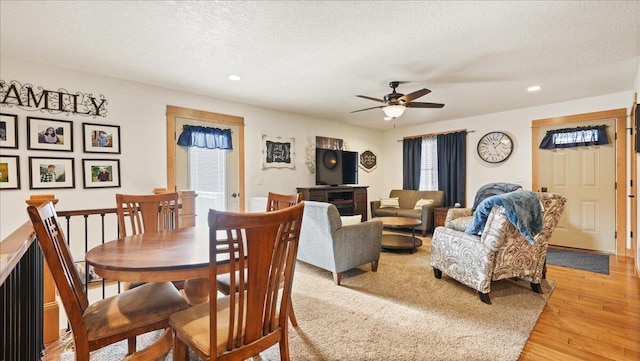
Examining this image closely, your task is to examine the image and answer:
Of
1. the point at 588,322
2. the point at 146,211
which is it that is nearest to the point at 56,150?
the point at 146,211

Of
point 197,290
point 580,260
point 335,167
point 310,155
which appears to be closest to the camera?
point 197,290

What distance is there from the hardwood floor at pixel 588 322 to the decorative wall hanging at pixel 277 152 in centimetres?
352

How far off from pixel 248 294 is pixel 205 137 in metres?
3.51

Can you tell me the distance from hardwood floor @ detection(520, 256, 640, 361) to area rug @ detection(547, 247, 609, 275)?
0.28 meters

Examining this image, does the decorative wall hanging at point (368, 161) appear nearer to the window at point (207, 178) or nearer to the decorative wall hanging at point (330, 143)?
the decorative wall hanging at point (330, 143)

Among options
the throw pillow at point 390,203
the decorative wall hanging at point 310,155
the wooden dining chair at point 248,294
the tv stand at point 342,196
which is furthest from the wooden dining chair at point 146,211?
the throw pillow at point 390,203

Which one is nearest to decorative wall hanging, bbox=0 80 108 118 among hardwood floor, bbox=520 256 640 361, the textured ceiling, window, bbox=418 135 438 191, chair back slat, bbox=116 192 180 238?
the textured ceiling

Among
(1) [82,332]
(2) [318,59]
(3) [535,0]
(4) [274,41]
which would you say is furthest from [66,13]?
(3) [535,0]

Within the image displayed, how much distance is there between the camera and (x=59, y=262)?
121 cm

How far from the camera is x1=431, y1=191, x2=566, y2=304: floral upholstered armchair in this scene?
2.51m

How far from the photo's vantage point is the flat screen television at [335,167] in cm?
577

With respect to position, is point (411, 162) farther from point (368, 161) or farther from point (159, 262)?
point (159, 262)

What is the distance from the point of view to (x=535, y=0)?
1986mm

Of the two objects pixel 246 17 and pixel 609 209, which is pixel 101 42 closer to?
pixel 246 17
